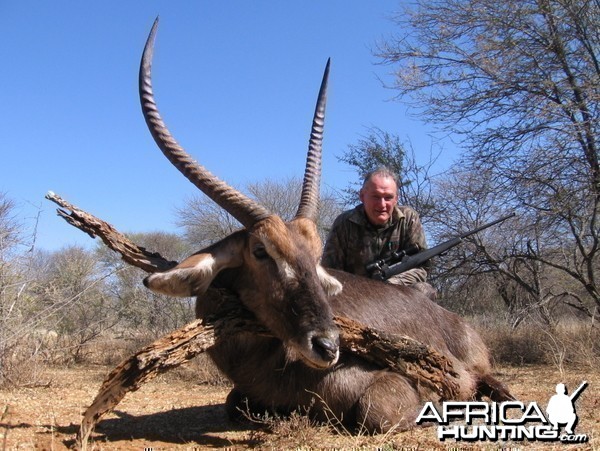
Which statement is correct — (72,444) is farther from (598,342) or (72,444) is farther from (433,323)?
(598,342)

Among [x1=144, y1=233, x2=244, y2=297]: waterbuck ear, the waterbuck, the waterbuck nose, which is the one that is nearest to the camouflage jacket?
the waterbuck

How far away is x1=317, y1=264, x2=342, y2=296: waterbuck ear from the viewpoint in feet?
17.5

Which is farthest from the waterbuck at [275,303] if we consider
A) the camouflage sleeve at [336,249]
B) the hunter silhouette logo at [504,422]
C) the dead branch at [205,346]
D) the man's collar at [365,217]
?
the camouflage sleeve at [336,249]

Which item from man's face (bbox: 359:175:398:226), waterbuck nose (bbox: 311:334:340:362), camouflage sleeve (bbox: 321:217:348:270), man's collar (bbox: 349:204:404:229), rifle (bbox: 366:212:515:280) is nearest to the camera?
waterbuck nose (bbox: 311:334:340:362)

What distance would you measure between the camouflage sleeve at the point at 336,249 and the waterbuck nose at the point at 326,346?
11.2 ft

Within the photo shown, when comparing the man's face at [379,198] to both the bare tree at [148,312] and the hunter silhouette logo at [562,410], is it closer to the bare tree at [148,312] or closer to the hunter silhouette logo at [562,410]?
the hunter silhouette logo at [562,410]

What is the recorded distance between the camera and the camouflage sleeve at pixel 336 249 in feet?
25.2

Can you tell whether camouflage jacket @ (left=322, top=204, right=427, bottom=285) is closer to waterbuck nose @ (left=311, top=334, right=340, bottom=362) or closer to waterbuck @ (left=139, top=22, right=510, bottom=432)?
waterbuck @ (left=139, top=22, right=510, bottom=432)

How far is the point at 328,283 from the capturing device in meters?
5.37

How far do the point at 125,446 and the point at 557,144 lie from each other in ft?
29.8

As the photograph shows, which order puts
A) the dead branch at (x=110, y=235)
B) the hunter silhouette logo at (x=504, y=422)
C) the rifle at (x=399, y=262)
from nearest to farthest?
1. the hunter silhouette logo at (x=504, y=422)
2. the dead branch at (x=110, y=235)
3. the rifle at (x=399, y=262)

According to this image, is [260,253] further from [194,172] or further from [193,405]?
[193,405]

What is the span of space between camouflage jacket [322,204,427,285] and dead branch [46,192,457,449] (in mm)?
2355

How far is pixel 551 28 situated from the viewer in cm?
1155
